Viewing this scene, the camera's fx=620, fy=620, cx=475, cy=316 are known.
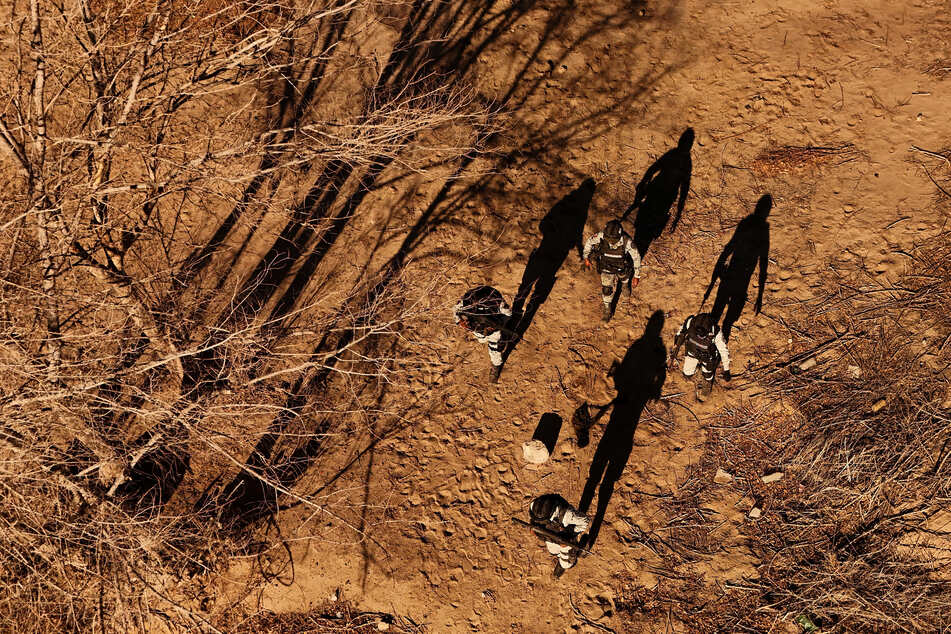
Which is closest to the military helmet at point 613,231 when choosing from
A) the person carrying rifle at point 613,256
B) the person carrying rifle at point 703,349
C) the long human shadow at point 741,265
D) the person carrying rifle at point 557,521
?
the person carrying rifle at point 613,256

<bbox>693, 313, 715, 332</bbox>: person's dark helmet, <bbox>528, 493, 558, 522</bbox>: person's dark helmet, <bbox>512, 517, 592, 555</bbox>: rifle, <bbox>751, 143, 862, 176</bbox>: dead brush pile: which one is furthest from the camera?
<bbox>751, 143, 862, 176</bbox>: dead brush pile

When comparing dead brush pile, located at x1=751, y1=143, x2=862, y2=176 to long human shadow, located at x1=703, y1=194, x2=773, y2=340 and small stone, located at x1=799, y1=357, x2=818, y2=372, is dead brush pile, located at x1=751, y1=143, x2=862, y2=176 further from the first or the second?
small stone, located at x1=799, y1=357, x2=818, y2=372

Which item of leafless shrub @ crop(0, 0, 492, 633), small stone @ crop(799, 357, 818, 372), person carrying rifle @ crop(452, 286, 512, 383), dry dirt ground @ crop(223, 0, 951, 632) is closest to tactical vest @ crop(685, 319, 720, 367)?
dry dirt ground @ crop(223, 0, 951, 632)

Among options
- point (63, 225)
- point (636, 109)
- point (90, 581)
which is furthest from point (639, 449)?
point (63, 225)

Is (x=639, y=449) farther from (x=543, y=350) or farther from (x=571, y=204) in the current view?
(x=571, y=204)

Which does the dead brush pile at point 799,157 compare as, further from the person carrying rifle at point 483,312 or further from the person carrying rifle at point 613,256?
the person carrying rifle at point 483,312

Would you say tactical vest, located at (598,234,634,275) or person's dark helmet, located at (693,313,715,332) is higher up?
tactical vest, located at (598,234,634,275)
